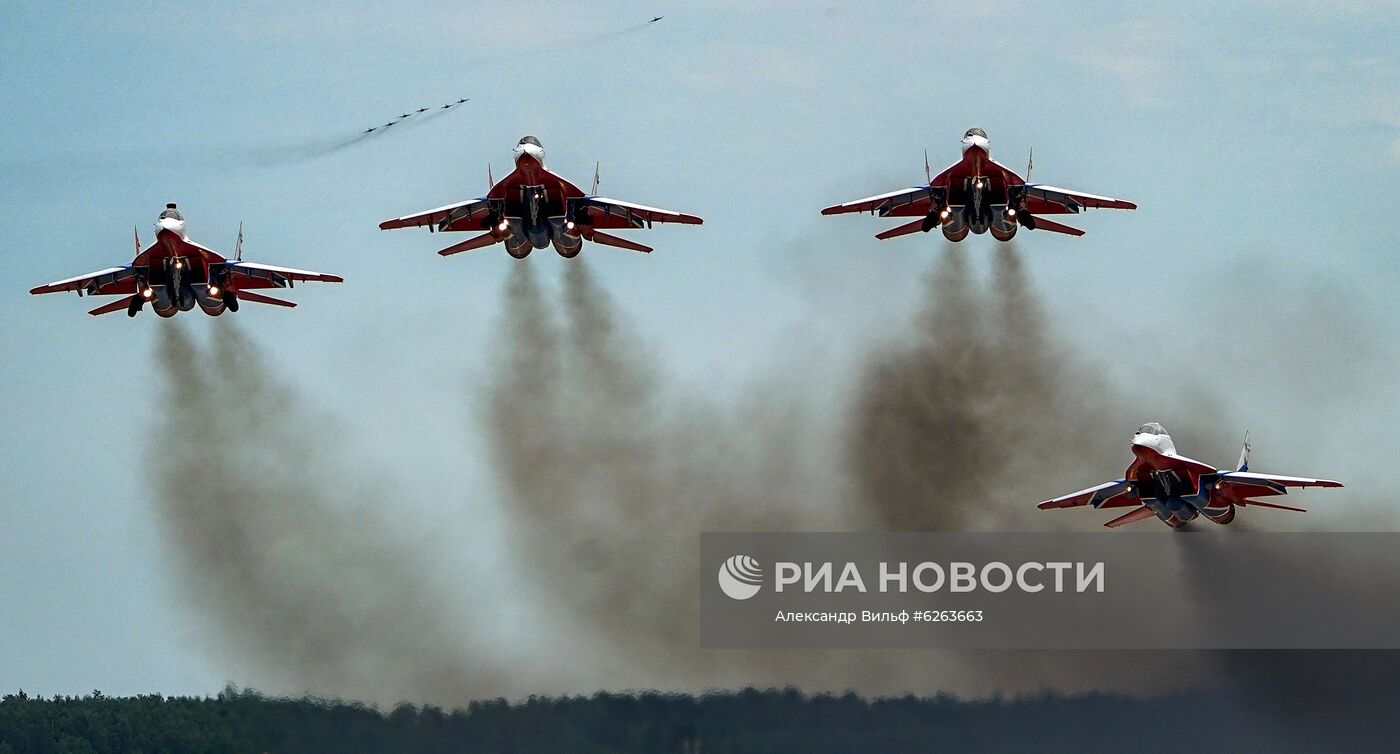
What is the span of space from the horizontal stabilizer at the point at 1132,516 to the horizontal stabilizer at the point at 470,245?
27045mm

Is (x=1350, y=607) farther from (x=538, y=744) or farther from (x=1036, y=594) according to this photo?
(x=538, y=744)

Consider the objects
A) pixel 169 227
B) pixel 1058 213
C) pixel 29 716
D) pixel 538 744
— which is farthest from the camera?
pixel 29 716

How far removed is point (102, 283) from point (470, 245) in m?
13.1

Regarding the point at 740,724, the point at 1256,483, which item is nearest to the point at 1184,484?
the point at 1256,483

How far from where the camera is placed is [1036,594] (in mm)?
96375

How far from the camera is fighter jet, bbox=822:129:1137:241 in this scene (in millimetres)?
81812

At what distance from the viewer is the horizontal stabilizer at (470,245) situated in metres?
83.2

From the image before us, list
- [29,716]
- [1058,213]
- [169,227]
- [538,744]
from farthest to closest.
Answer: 1. [29,716]
2. [538,744]
3. [1058,213]
4. [169,227]

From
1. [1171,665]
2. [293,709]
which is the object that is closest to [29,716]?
[293,709]

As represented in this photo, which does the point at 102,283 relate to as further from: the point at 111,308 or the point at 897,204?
the point at 897,204

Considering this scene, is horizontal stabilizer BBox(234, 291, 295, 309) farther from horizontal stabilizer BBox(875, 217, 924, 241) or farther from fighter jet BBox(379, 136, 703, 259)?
horizontal stabilizer BBox(875, 217, 924, 241)

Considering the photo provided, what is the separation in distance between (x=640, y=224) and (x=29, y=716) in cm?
4720

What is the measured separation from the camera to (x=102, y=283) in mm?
82438

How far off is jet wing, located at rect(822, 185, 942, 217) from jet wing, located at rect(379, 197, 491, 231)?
12675 millimetres
